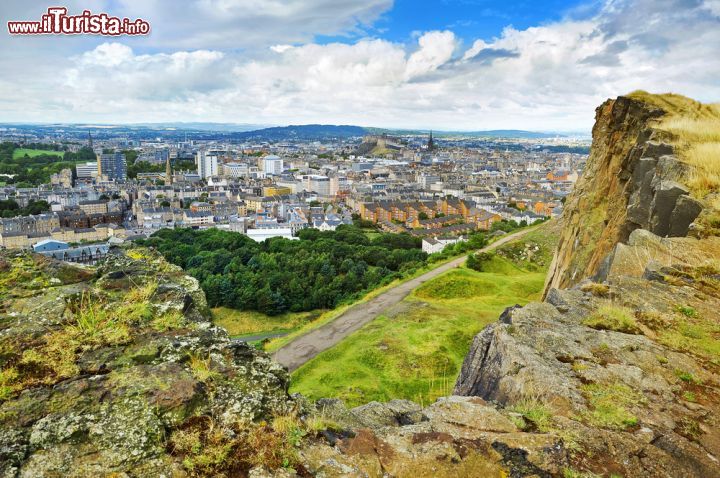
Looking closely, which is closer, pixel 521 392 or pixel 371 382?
pixel 521 392

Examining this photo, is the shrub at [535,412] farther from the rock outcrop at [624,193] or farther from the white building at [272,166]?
the white building at [272,166]

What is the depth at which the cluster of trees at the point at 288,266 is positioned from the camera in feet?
161

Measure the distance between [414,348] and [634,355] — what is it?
526 inches

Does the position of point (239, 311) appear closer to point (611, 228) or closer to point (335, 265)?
point (335, 265)

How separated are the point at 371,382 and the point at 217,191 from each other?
116644mm

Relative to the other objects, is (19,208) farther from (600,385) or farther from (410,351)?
(600,385)

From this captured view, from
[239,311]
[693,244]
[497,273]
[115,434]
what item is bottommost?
[239,311]

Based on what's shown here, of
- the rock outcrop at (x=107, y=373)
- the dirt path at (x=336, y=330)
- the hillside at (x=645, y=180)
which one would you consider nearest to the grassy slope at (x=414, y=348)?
the dirt path at (x=336, y=330)

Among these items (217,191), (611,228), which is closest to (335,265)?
(611,228)

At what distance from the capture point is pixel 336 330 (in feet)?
74.4

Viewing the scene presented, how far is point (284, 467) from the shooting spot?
3.70 meters

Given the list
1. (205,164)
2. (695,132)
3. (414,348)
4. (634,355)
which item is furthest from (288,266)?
(205,164)

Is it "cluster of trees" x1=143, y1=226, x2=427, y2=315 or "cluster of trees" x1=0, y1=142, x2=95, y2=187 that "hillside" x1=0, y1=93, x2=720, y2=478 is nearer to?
"cluster of trees" x1=143, y1=226, x2=427, y2=315

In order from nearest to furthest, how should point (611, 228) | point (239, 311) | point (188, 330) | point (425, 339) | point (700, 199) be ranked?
point (188, 330)
point (700, 199)
point (611, 228)
point (425, 339)
point (239, 311)
